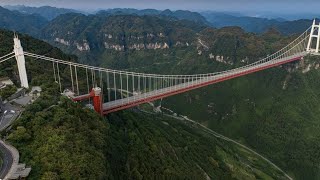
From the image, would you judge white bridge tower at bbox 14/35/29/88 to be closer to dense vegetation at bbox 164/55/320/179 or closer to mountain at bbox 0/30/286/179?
mountain at bbox 0/30/286/179

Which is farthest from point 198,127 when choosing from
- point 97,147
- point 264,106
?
point 97,147

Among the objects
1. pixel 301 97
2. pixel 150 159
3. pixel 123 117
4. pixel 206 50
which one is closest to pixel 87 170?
pixel 150 159

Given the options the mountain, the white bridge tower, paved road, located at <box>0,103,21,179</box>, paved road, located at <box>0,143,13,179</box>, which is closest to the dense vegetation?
the mountain

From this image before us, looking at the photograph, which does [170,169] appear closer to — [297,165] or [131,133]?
[131,133]

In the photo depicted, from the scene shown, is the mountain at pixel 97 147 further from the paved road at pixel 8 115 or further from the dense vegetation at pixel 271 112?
the dense vegetation at pixel 271 112

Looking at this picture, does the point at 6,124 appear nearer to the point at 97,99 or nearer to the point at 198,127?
the point at 97,99

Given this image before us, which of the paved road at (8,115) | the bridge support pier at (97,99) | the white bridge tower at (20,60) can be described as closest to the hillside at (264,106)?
the bridge support pier at (97,99)
